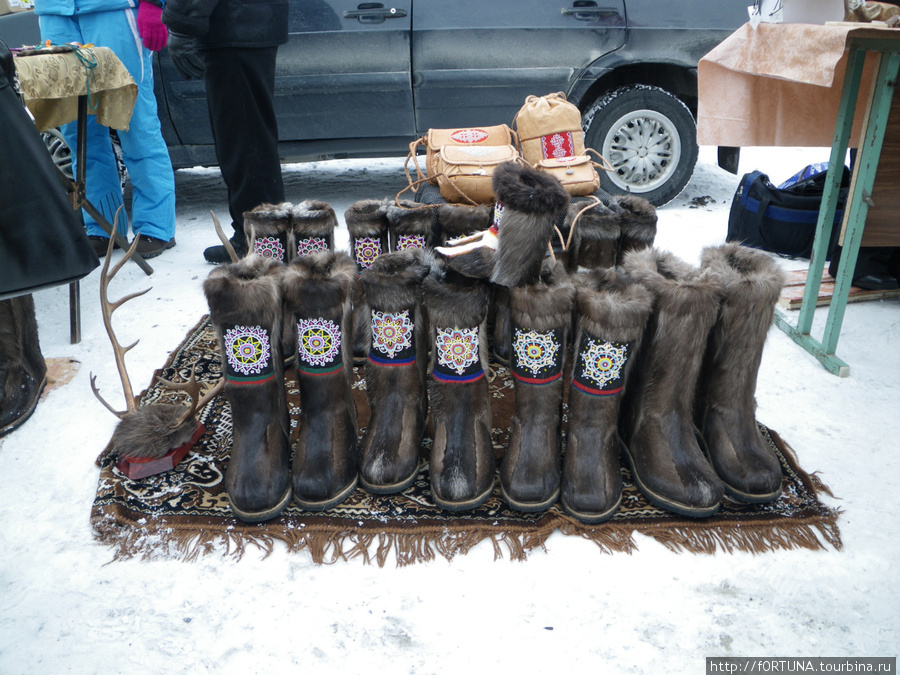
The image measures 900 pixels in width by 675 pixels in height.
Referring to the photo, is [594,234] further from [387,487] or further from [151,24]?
[151,24]

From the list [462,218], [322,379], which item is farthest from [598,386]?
[462,218]

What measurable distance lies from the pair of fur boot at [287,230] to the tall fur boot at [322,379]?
23.9 inches

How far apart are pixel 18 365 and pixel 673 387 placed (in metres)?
2.12

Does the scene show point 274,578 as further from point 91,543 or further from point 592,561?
point 592,561

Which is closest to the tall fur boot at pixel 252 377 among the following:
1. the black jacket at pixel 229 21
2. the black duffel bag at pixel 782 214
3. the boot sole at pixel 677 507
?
the boot sole at pixel 677 507

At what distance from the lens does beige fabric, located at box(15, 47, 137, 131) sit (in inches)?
96.7

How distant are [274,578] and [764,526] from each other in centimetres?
121

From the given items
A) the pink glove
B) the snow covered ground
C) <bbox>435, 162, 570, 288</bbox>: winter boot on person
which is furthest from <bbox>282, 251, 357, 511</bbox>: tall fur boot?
the pink glove

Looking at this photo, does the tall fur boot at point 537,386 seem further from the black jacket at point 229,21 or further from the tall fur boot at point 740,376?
the black jacket at point 229,21

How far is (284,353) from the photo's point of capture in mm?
1732

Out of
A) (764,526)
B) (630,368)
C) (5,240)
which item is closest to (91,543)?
(5,240)

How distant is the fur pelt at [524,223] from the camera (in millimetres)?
1458

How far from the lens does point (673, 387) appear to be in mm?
1600

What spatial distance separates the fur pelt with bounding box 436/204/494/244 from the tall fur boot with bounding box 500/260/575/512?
719 mm
